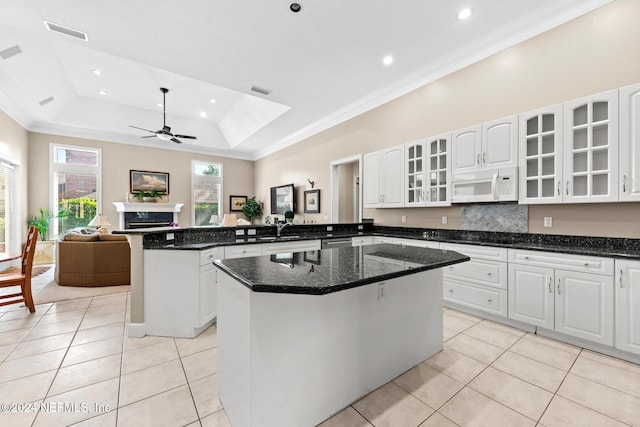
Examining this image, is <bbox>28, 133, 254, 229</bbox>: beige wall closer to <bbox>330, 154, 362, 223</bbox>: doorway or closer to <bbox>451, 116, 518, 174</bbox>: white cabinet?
<bbox>330, 154, 362, 223</bbox>: doorway

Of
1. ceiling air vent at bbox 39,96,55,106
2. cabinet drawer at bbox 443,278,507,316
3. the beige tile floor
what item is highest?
ceiling air vent at bbox 39,96,55,106

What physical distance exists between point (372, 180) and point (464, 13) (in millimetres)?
2512

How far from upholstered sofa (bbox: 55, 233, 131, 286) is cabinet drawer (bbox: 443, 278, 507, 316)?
16.6 ft

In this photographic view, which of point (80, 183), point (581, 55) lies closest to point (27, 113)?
point (80, 183)

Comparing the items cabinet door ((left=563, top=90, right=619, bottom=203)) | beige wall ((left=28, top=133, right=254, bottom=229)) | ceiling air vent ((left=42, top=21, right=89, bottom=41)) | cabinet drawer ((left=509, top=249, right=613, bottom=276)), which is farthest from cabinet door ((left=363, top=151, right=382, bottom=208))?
beige wall ((left=28, top=133, right=254, bottom=229))

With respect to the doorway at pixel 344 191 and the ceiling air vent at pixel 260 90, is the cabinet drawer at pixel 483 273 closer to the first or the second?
the doorway at pixel 344 191

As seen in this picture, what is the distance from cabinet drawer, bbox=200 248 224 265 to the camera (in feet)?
9.07

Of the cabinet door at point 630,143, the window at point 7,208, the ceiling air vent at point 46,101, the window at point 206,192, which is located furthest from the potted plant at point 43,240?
the cabinet door at point 630,143

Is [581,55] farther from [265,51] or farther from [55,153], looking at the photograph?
[55,153]

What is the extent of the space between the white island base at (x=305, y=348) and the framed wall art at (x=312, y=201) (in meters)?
4.42

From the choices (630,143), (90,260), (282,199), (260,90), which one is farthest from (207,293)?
(282,199)

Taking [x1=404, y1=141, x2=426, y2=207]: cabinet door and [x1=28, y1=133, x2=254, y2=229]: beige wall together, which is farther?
[x1=28, y1=133, x2=254, y2=229]: beige wall

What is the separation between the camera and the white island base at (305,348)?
1.33 metres

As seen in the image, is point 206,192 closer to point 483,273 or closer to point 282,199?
point 282,199
